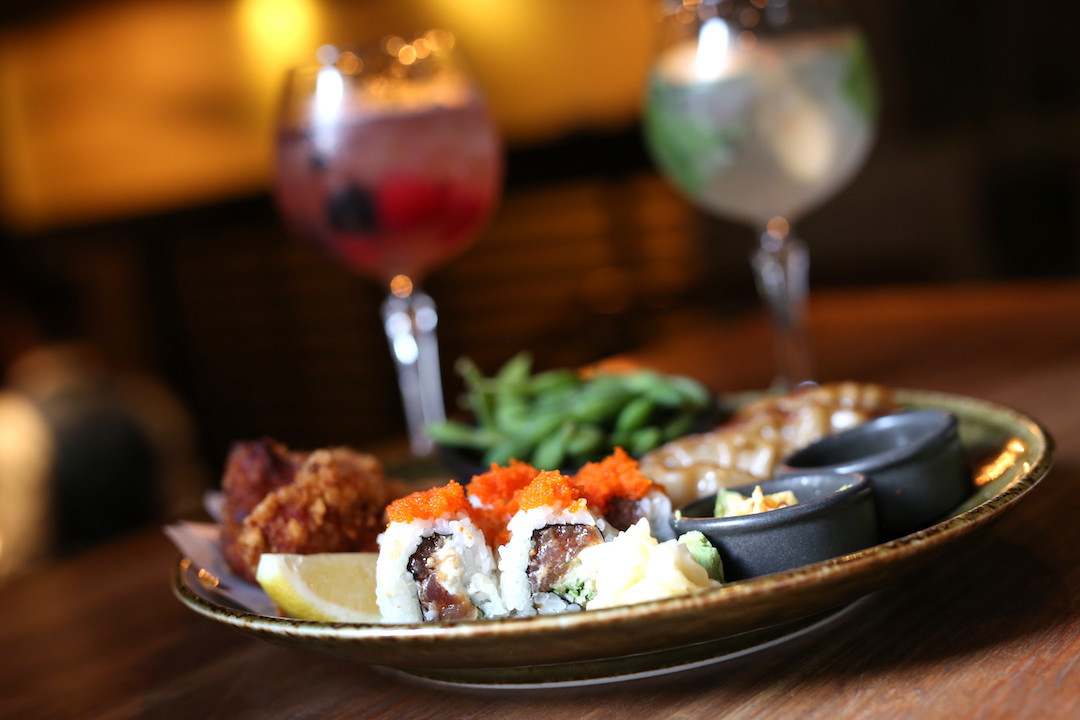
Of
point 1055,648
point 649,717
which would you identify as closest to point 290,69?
point 649,717

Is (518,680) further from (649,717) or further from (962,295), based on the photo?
(962,295)

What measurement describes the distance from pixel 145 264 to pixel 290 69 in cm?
723

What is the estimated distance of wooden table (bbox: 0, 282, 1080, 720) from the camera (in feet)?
2.72

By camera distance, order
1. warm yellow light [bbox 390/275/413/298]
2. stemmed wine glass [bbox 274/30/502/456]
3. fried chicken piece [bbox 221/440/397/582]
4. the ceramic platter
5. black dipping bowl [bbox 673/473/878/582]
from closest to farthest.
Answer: the ceramic platter, black dipping bowl [bbox 673/473/878/582], fried chicken piece [bbox 221/440/397/582], stemmed wine glass [bbox 274/30/502/456], warm yellow light [bbox 390/275/413/298]

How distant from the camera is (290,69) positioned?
1.75 m

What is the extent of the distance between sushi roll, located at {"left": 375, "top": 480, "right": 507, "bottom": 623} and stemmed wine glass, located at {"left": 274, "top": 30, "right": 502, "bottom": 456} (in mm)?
755

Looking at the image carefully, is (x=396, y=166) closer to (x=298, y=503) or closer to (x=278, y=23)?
(x=298, y=503)

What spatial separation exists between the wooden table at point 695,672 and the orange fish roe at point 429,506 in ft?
0.52

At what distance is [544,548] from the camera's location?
35.8 inches

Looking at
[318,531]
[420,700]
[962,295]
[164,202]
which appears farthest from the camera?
[164,202]

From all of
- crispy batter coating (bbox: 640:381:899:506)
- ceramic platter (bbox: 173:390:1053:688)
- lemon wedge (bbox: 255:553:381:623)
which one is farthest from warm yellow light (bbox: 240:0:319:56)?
ceramic platter (bbox: 173:390:1053:688)

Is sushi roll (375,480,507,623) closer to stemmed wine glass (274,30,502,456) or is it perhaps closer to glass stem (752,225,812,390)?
stemmed wine glass (274,30,502,456)

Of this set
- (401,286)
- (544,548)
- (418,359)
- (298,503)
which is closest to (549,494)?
(544,548)

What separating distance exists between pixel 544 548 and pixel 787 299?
3.58 feet
